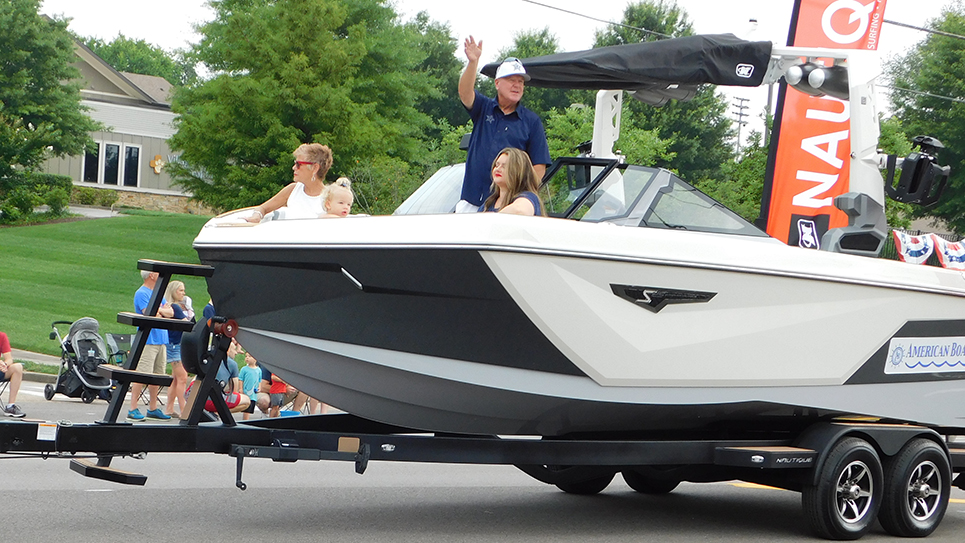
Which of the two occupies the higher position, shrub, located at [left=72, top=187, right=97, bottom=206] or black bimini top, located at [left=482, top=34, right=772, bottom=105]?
black bimini top, located at [left=482, top=34, right=772, bottom=105]

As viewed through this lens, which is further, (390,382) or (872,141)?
(872,141)

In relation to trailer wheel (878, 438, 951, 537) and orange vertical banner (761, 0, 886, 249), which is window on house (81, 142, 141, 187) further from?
trailer wheel (878, 438, 951, 537)

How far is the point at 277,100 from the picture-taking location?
95.6 feet

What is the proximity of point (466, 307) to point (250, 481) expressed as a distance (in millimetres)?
3468

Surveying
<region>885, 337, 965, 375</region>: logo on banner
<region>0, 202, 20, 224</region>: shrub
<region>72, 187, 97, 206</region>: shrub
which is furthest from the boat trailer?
<region>72, 187, 97, 206</region>: shrub

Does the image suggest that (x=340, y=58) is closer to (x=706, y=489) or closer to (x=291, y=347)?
(x=706, y=489)

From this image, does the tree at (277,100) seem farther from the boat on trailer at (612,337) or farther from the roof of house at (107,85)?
the boat on trailer at (612,337)

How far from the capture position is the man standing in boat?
6.50 m

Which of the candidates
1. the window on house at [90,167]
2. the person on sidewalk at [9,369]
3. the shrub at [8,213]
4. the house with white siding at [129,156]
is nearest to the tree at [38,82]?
the shrub at [8,213]

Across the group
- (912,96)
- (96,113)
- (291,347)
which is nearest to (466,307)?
(291,347)

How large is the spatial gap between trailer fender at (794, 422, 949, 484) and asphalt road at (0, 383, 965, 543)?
0.60 metres

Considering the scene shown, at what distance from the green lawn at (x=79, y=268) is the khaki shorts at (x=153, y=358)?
248 inches

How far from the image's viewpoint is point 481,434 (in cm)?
616

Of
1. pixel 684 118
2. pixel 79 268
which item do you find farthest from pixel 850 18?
pixel 684 118
